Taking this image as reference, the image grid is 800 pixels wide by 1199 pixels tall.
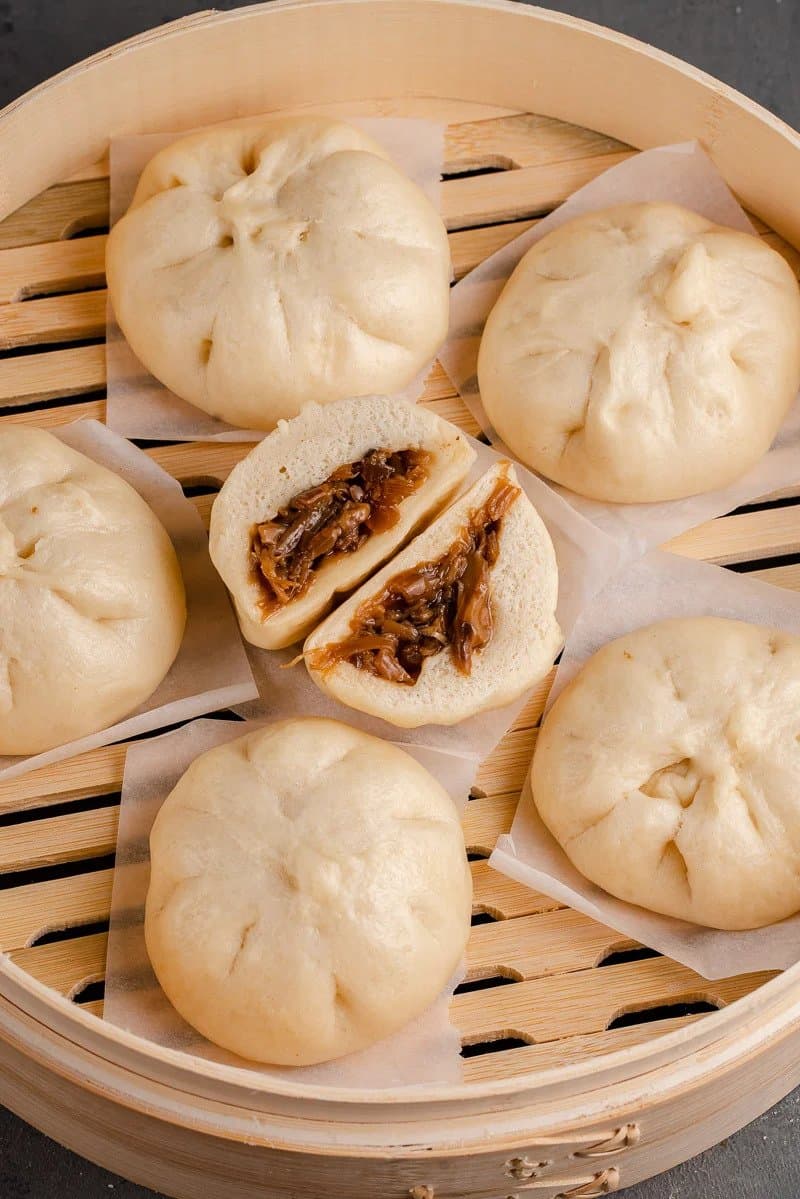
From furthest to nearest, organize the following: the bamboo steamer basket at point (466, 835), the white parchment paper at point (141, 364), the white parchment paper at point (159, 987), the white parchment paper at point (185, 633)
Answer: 1. the white parchment paper at point (141, 364)
2. the white parchment paper at point (185, 633)
3. the white parchment paper at point (159, 987)
4. the bamboo steamer basket at point (466, 835)

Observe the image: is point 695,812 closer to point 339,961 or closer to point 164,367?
point 339,961

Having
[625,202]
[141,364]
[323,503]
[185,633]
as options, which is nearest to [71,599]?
[185,633]

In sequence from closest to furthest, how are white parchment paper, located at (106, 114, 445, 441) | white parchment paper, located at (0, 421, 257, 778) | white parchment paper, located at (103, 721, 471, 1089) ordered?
white parchment paper, located at (103, 721, 471, 1089) → white parchment paper, located at (0, 421, 257, 778) → white parchment paper, located at (106, 114, 445, 441)

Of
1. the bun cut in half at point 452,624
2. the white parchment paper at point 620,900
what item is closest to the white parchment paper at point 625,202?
the white parchment paper at point 620,900

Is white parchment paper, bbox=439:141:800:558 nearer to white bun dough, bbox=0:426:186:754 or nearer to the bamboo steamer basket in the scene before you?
the bamboo steamer basket

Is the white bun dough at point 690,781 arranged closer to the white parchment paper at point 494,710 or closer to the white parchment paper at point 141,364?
the white parchment paper at point 494,710

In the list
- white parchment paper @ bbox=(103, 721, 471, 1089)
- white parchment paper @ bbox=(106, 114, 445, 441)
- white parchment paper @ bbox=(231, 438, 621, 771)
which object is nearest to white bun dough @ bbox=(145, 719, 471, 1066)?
white parchment paper @ bbox=(103, 721, 471, 1089)
